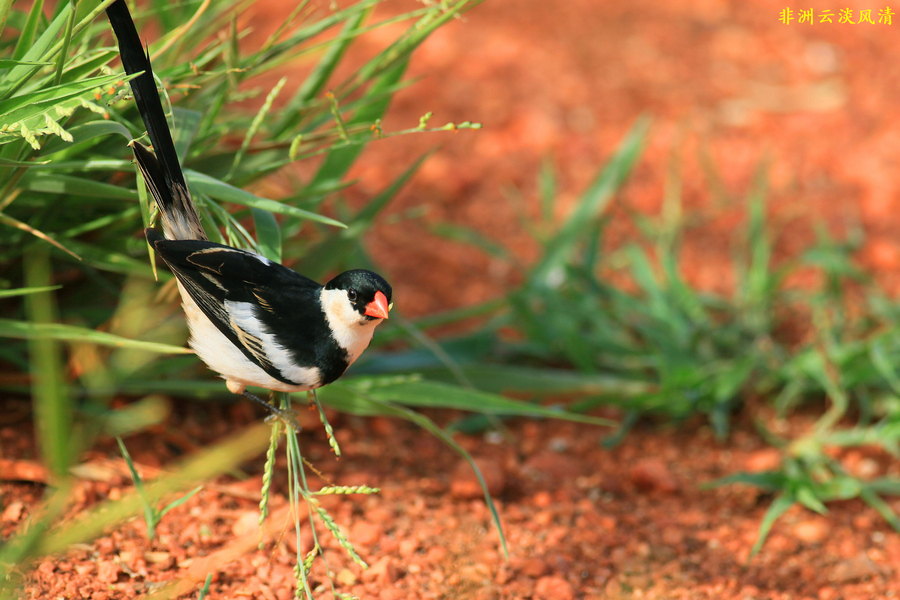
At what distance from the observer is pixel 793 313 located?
3.32 m

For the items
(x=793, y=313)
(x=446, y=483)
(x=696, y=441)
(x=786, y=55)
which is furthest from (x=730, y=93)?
(x=446, y=483)

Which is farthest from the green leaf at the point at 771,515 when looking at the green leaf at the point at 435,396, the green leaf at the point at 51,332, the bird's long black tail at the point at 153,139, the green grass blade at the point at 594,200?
the bird's long black tail at the point at 153,139

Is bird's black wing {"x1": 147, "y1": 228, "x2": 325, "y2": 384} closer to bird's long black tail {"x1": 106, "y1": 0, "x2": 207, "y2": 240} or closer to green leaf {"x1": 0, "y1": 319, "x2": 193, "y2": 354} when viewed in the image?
bird's long black tail {"x1": 106, "y1": 0, "x2": 207, "y2": 240}

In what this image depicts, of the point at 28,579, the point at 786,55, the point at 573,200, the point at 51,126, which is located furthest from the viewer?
the point at 786,55

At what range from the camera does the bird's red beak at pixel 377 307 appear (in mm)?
1630

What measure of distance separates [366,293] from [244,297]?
0.25m

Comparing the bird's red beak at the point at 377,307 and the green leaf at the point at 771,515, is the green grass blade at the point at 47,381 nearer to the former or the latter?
the bird's red beak at the point at 377,307

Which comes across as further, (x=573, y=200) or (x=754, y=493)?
(x=573, y=200)

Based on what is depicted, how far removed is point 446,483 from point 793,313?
5.68ft

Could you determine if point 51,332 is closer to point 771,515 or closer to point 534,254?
point 771,515

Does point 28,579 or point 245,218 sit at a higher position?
point 245,218

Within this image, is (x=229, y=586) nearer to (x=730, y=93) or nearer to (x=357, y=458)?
(x=357, y=458)

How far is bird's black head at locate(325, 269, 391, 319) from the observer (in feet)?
5.35

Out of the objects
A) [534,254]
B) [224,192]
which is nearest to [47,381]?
[224,192]
